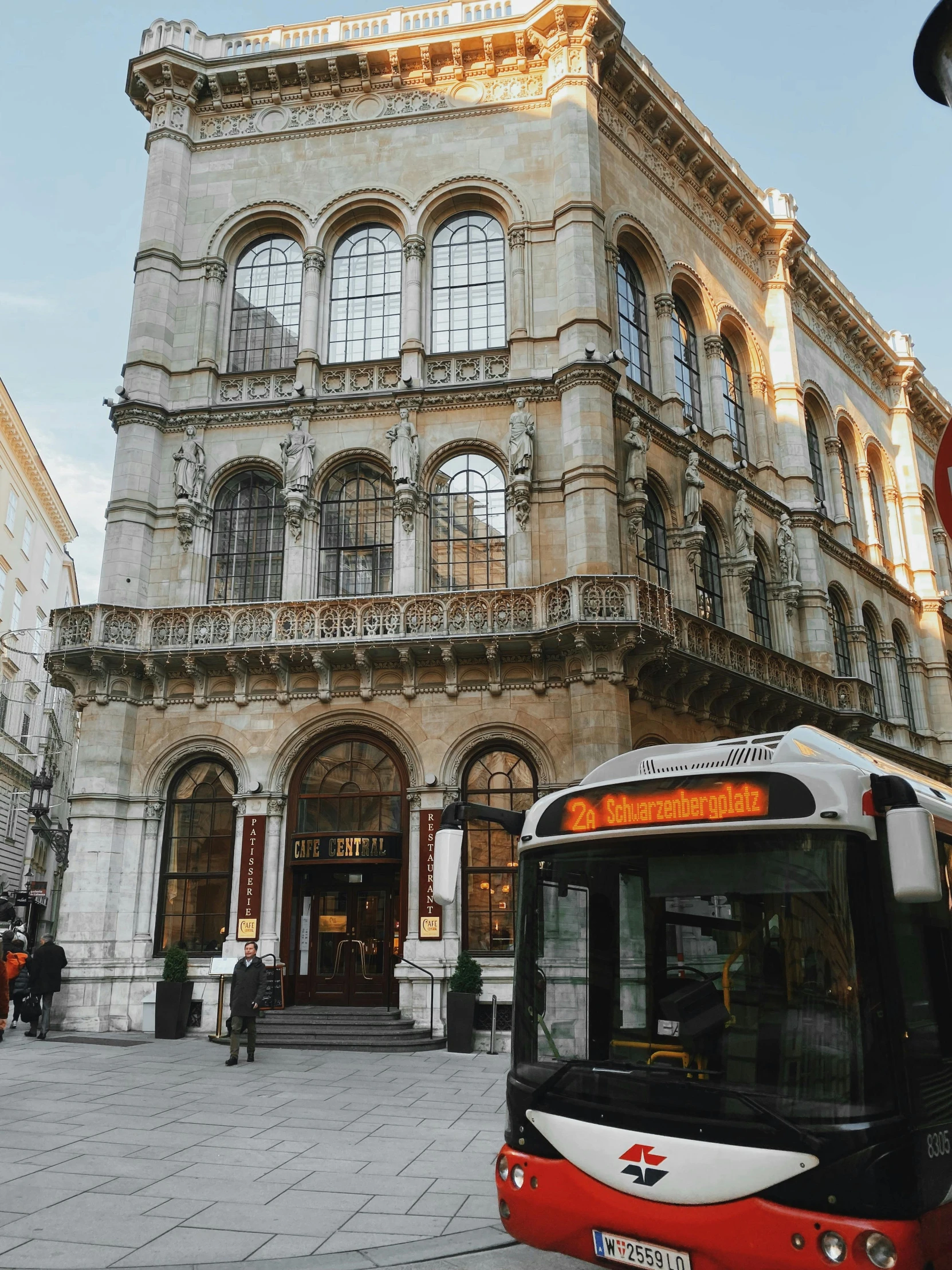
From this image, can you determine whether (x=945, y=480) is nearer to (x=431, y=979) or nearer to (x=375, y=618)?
(x=431, y=979)

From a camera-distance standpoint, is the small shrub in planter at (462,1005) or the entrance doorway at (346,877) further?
the entrance doorway at (346,877)

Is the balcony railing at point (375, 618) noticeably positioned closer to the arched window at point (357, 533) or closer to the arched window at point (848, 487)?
the arched window at point (357, 533)

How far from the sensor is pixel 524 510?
65.7 feet

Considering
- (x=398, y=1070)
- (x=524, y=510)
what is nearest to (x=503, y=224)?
(x=524, y=510)

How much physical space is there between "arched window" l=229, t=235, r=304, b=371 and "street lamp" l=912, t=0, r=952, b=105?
19522 millimetres

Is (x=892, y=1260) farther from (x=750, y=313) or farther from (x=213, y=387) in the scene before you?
(x=750, y=313)

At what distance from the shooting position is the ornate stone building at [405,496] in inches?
733

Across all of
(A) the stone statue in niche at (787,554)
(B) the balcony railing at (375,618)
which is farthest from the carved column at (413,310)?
(A) the stone statue in niche at (787,554)

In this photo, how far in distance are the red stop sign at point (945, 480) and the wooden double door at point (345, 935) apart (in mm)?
16188

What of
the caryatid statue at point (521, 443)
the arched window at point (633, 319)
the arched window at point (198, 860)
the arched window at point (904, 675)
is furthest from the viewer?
the arched window at point (904, 675)

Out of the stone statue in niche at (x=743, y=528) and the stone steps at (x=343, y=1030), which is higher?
the stone statue in niche at (x=743, y=528)

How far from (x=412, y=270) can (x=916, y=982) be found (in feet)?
66.8

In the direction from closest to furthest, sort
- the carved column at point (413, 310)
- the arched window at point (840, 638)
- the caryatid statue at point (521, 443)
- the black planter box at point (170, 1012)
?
1. the black planter box at point (170, 1012)
2. the caryatid statue at point (521, 443)
3. the carved column at point (413, 310)
4. the arched window at point (840, 638)

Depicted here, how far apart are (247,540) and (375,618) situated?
4197mm
